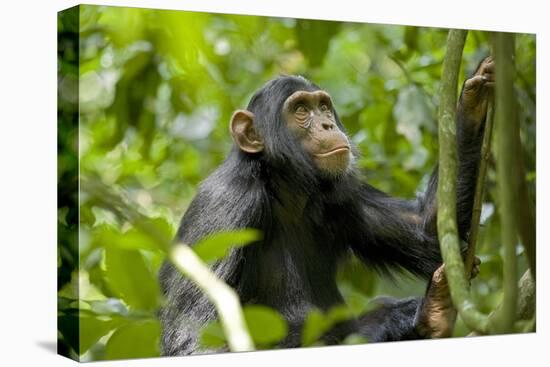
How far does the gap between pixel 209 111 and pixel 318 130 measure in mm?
610

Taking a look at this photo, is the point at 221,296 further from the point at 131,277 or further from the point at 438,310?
the point at 438,310

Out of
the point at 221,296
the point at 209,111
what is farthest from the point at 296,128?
the point at 221,296

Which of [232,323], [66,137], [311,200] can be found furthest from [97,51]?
[232,323]

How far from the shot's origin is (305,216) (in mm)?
5012

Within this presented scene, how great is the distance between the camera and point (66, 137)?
429 cm

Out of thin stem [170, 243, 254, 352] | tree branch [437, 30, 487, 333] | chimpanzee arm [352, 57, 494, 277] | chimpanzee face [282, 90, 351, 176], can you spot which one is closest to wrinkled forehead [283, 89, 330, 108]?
chimpanzee face [282, 90, 351, 176]

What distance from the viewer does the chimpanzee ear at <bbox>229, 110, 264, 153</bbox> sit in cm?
482

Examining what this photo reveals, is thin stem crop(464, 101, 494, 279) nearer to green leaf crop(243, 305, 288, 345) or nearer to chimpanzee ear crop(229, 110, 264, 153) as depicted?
chimpanzee ear crop(229, 110, 264, 153)

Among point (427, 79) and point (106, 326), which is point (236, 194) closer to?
point (427, 79)

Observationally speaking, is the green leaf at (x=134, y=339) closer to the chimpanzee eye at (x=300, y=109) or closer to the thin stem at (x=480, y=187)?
the thin stem at (x=480, y=187)

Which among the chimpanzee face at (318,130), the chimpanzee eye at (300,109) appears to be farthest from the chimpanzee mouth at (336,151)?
the chimpanzee eye at (300,109)

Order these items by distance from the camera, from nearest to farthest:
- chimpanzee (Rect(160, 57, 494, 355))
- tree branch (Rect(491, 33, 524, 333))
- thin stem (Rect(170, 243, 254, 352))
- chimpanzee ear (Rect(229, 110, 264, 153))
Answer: thin stem (Rect(170, 243, 254, 352)), tree branch (Rect(491, 33, 524, 333)), chimpanzee (Rect(160, 57, 494, 355)), chimpanzee ear (Rect(229, 110, 264, 153))

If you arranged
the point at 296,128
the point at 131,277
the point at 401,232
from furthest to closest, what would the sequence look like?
the point at 401,232, the point at 296,128, the point at 131,277

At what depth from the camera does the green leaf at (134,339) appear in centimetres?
150
